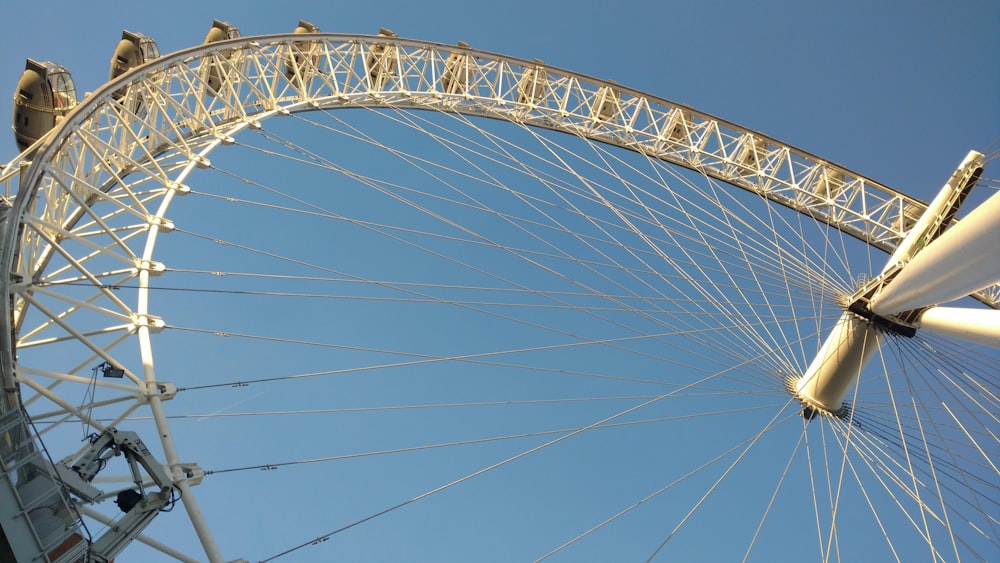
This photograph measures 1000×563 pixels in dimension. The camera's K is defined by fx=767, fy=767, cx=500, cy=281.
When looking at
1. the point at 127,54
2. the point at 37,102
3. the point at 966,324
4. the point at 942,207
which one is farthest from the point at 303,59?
the point at 966,324

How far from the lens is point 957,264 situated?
541 inches

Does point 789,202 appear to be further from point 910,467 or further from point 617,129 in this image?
point 910,467

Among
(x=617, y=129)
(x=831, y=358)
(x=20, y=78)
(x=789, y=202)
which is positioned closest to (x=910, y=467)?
(x=831, y=358)

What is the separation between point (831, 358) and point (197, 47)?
20.1m

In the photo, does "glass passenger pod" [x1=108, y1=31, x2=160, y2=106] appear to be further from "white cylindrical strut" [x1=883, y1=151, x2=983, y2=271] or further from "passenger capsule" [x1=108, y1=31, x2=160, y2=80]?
"white cylindrical strut" [x1=883, y1=151, x2=983, y2=271]

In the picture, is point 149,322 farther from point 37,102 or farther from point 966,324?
point 966,324

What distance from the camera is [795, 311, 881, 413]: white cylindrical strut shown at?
21.2m

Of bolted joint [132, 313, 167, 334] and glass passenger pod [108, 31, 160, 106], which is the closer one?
bolted joint [132, 313, 167, 334]

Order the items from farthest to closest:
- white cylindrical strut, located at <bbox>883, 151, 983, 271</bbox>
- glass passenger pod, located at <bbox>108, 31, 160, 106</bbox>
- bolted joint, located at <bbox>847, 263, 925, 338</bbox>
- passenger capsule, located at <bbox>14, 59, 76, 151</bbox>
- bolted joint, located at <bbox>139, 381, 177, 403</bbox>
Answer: glass passenger pod, located at <bbox>108, 31, 160, 106</bbox>
passenger capsule, located at <bbox>14, 59, 76, 151</bbox>
white cylindrical strut, located at <bbox>883, 151, 983, 271</bbox>
bolted joint, located at <bbox>847, 263, 925, 338</bbox>
bolted joint, located at <bbox>139, 381, 177, 403</bbox>

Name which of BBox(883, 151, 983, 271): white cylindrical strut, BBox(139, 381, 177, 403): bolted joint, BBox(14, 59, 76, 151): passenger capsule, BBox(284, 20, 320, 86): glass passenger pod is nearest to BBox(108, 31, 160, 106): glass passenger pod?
BBox(14, 59, 76, 151): passenger capsule

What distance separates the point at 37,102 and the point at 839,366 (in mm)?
23790

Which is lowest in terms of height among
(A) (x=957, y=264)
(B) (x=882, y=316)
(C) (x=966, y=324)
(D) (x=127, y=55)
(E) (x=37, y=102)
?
(C) (x=966, y=324)

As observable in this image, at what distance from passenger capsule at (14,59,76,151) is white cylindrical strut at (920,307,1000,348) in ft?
77.2

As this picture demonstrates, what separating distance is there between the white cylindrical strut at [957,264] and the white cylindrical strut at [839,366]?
9.54ft
